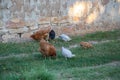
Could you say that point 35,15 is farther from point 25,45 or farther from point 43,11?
point 25,45

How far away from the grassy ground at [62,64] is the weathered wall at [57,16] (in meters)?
0.52

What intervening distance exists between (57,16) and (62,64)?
3.08 metres

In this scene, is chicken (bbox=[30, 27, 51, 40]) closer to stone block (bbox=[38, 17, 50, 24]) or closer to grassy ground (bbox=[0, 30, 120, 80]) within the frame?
grassy ground (bbox=[0, 30, 120, 80])

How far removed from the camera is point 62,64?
24.2 ft

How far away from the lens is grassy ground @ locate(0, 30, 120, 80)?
6.26 metres

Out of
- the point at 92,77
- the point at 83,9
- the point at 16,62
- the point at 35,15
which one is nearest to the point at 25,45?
the point at 35,15

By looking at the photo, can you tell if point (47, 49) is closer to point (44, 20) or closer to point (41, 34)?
point (41, 34)

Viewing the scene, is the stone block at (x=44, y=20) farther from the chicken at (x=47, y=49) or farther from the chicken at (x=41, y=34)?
the chicken at (x=47, y=49)

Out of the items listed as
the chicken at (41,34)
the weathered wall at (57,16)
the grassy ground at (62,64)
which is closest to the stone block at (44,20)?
the weathered wall at (57,16)

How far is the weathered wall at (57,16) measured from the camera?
938 cm

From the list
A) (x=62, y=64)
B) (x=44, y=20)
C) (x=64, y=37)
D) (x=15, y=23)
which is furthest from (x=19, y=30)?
(x=62, y=64)

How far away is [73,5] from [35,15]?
51.1 inches

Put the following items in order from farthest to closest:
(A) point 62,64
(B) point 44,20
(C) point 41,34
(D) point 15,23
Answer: (B) point 44,20, (D) point 15,23, (C) point 41,34, (A) point 62,64

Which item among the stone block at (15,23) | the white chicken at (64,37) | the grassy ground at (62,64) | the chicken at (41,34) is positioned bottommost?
the grassy ground at (62,64)
